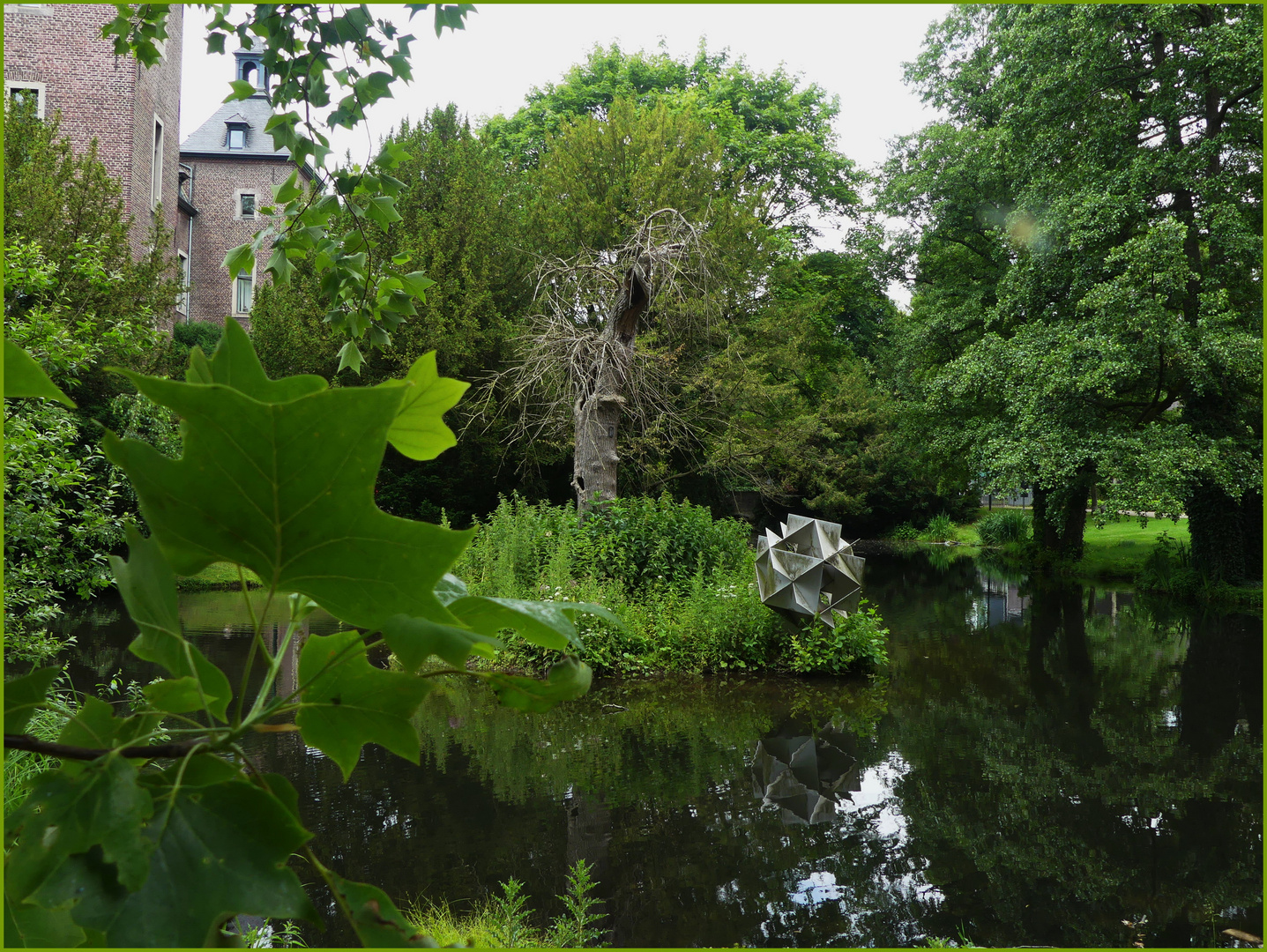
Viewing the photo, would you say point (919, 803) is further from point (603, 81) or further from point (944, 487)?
point (603, 81)

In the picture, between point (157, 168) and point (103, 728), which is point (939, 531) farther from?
point (103, 728)

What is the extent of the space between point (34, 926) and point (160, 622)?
15cm

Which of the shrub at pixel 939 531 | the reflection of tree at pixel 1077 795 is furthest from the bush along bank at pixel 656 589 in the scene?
the shrub at pixel 939 531

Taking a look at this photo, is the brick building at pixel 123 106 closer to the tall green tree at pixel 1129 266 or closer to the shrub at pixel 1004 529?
the tall green tree at pixel 1129 266

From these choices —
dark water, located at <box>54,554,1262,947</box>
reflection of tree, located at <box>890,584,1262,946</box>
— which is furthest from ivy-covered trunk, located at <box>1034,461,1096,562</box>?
dark water, located at <box>54,554,1262,947</box>

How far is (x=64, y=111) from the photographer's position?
1764cm

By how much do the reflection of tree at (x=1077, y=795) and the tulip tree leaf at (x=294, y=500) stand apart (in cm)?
386

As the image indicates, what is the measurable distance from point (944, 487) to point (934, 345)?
449cm

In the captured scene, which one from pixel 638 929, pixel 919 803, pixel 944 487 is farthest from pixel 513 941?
pixel 944 487

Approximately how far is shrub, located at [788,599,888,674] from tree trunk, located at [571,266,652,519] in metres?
3.25

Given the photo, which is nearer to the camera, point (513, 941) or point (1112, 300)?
point (513, 941)

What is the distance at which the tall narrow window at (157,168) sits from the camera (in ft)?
64.0

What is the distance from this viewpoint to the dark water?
3.56m

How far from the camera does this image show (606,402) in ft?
32.3
